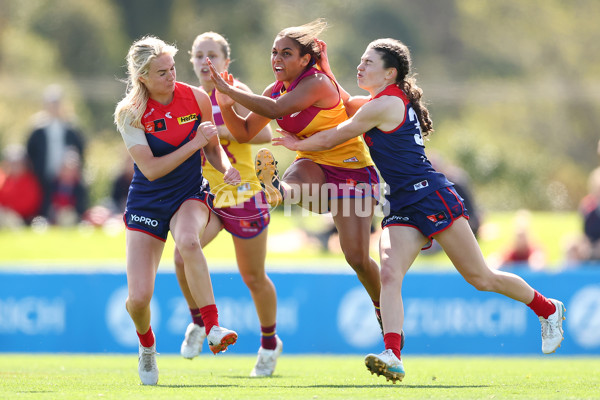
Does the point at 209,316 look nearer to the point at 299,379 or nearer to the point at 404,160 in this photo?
the point at 299,379

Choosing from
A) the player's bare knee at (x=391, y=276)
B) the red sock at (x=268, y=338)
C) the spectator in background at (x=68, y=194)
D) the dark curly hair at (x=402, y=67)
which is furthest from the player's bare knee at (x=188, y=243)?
the spectator in background at (x=68, y=194)

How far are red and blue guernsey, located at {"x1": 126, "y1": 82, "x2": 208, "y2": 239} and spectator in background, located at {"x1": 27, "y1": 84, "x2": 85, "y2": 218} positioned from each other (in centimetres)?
893

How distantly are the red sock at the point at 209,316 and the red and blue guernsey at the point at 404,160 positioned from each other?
58.2 inches

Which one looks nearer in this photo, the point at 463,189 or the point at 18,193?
the point at 463,189

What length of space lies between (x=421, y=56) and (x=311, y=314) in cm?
2667

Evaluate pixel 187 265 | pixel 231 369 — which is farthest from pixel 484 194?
pixel 187 265

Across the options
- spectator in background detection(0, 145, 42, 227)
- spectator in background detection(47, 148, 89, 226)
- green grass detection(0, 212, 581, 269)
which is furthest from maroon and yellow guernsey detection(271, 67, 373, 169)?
spectator in background detection(0, 145, 42, 227)

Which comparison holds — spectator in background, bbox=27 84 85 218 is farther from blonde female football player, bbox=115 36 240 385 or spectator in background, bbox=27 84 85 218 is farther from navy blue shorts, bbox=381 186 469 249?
navy blue shorts, bbox=381 186 469 249

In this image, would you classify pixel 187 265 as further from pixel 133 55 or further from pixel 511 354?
pixel 511 354

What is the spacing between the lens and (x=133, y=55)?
294 inches

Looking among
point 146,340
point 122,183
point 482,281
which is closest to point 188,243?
point 146,340

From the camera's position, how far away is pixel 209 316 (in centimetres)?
748

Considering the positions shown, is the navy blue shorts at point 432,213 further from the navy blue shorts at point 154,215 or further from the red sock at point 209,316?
the navy blue shorts at point 154,215

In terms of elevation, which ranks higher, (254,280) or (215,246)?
(215,246)
